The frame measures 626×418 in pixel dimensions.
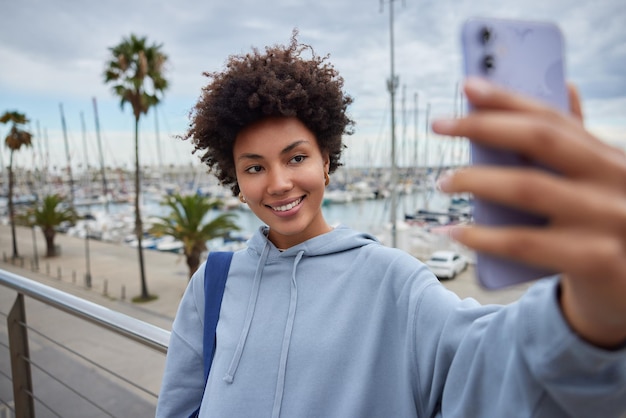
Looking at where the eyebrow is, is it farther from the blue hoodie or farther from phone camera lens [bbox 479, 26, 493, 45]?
phone camera lens [bbox 479, 26, 493, 45]

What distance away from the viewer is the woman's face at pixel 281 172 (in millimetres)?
1243

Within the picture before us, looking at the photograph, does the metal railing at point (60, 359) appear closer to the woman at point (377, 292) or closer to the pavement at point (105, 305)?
the pavement at point (105, 305)

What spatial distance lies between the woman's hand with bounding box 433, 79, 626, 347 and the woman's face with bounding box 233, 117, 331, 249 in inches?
32.7

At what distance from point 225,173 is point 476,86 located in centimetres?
124

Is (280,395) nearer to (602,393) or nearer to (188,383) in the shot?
(188,383)

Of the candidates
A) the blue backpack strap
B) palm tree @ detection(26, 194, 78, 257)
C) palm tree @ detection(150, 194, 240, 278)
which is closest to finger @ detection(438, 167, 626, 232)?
the blue backpack strap

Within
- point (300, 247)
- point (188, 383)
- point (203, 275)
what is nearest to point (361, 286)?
point (300, 247)

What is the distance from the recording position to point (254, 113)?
1.28 meters

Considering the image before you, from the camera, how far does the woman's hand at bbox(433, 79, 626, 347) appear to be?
0.40 metres

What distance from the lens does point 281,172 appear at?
123cm

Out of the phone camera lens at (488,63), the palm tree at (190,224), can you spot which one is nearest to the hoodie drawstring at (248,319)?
the phone camera lens at (488,63)

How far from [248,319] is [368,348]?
37 cm

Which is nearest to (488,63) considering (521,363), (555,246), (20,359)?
(555,246)

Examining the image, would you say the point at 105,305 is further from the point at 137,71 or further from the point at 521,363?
the point at 521,363
